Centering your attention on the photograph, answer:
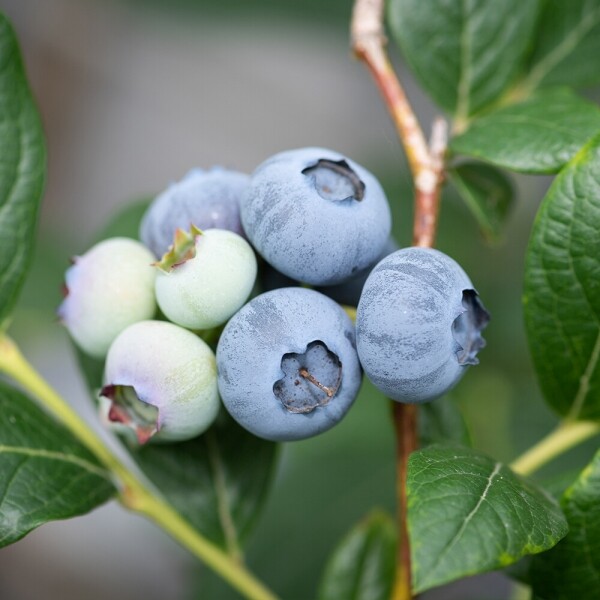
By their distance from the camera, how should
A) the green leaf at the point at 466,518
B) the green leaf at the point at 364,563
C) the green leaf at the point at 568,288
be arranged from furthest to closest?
the green leaf at the point at 364,563 < the green leaf at the point at 568,288 < the green leaf at the point at 466,518

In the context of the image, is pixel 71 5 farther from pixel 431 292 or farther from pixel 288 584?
pixel 431 292

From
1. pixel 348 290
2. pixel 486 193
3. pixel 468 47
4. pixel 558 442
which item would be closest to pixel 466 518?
pixel 348 290

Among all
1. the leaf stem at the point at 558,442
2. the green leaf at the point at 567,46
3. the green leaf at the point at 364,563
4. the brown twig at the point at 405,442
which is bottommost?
the green leaf at the point at 364,563

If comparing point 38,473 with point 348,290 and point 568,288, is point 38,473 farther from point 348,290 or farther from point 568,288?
point 568,288

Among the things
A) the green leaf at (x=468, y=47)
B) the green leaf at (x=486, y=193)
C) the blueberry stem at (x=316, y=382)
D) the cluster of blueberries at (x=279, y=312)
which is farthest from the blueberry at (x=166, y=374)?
the green leaf at (x=468, y=47)

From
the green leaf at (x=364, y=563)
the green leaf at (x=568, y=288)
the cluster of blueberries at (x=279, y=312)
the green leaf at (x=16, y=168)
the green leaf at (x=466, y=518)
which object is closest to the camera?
the green leaf at (x=466, y=518)

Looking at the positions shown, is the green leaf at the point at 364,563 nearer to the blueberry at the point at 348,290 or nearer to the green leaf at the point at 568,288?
the green leaf at the point at 568,288
